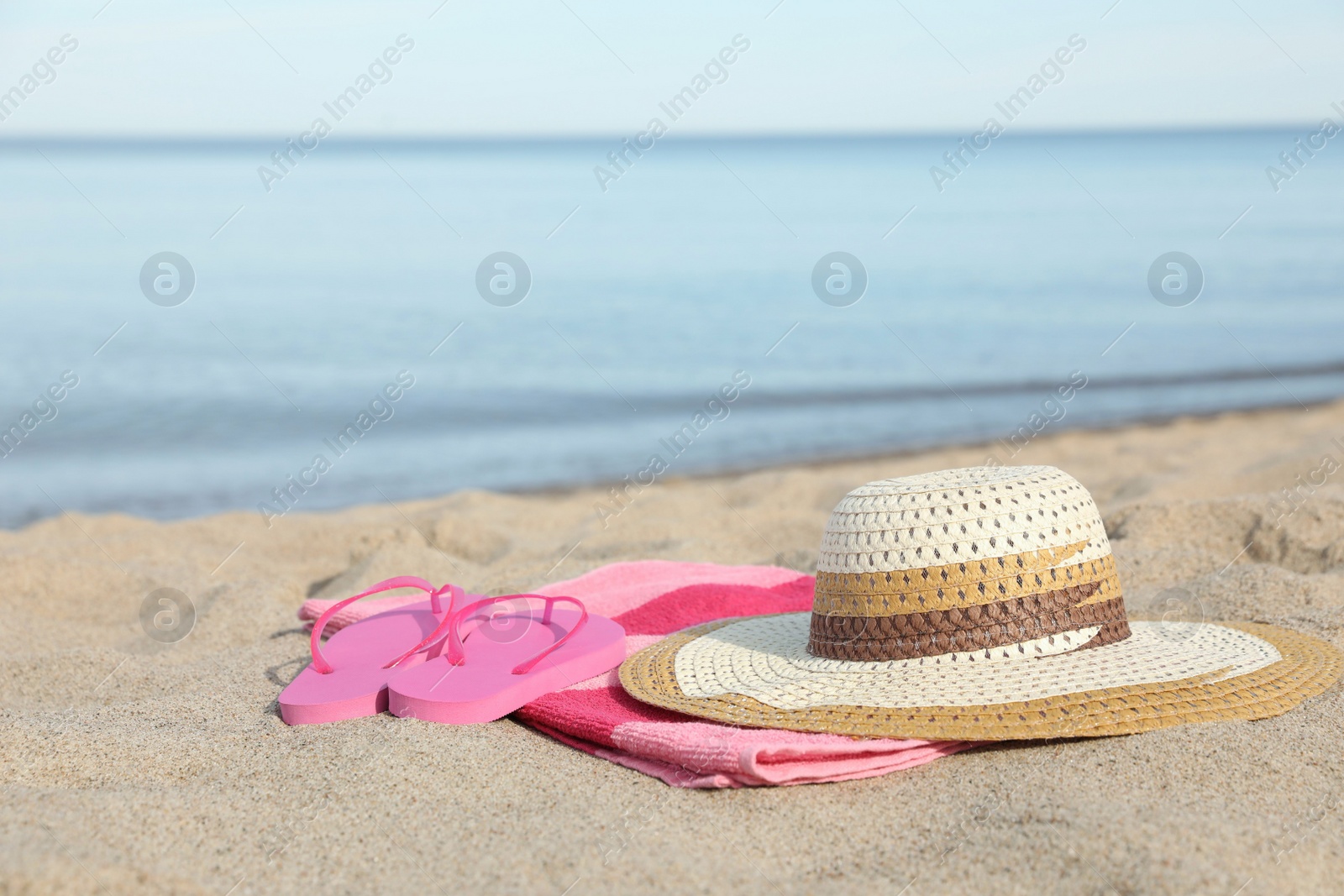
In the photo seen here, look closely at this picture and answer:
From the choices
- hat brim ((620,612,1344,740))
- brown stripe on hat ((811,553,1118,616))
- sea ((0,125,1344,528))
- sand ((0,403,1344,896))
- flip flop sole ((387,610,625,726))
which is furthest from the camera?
sea ((0,125,1344,528))

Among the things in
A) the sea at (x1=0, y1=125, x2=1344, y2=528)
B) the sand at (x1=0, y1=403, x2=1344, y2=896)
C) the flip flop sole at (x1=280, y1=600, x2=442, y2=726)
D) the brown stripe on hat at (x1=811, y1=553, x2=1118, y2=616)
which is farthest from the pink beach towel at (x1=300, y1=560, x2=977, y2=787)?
the sea at (x1=0, y1=125, x2=1344, y2=528)

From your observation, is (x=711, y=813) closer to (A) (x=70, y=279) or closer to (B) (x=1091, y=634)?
(B) (x=1091, y=634)

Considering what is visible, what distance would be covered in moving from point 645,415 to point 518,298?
18.3ft

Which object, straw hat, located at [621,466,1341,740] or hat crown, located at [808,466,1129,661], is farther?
hat crown, located at [808,466,1129,661]

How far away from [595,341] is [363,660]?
855 cm

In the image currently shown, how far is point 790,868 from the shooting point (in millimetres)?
1838

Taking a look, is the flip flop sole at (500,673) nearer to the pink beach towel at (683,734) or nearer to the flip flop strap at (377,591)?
the pink beach towel at (683,734)

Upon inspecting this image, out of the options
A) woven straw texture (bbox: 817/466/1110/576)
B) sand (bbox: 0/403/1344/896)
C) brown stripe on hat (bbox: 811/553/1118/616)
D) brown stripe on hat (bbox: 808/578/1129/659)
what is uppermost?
woven straw texture (bbox: 817/466/1110/576)

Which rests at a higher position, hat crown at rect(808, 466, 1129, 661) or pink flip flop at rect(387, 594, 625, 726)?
hat crown at rect(808, 466, 1129, 661)

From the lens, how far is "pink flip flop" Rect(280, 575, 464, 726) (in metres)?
2.53

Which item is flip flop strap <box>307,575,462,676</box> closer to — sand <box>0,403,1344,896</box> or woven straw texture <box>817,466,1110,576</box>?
sand <box>0,403,1344,896</box>

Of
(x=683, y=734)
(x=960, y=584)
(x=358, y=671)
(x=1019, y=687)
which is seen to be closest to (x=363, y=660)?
(x=358, y=671)

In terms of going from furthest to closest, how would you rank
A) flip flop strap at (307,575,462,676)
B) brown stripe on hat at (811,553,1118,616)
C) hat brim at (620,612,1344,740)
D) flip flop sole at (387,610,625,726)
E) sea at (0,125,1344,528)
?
1. sea at (0,125,1344,528)
2. flip flop strap at (307,575,462,676)
3. flip flop sole at (387,610,625,726)
4. brown stripe on hat at (811,553,1118,616)
5. hat brim at (620,612,1344,740)

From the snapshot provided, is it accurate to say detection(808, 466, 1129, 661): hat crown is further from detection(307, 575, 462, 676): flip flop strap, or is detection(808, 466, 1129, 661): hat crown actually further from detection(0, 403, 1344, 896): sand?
detection(307, 575, 462, 676): flip flop strap
